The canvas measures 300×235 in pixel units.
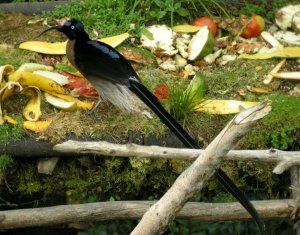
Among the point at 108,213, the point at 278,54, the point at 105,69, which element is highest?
the point at 105,69

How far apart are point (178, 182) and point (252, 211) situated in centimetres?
71

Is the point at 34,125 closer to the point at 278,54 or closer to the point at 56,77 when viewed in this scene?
the point at 56,77

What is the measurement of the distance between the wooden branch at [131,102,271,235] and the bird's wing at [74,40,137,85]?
1.31 m

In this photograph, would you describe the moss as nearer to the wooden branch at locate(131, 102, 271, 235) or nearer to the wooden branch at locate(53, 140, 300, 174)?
the wooden branch at locate(53, 140, 300, 174)

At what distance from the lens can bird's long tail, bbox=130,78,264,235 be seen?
158 inches

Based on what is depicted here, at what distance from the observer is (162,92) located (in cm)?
508

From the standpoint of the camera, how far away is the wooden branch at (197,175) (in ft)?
10.8

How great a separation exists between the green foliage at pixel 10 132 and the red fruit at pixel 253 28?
205cm

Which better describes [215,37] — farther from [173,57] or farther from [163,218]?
[163,218]

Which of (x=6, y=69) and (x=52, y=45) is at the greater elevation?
(x=6, y=69)

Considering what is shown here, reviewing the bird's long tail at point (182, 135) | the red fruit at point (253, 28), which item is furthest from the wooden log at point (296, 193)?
the red fruit at point (253, 28)

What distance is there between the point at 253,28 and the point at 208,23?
1.15ft

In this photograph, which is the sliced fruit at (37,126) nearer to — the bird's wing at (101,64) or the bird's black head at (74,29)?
the bird's wing at (101,64)

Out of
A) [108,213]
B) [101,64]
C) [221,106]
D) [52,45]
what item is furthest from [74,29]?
[108,213]
